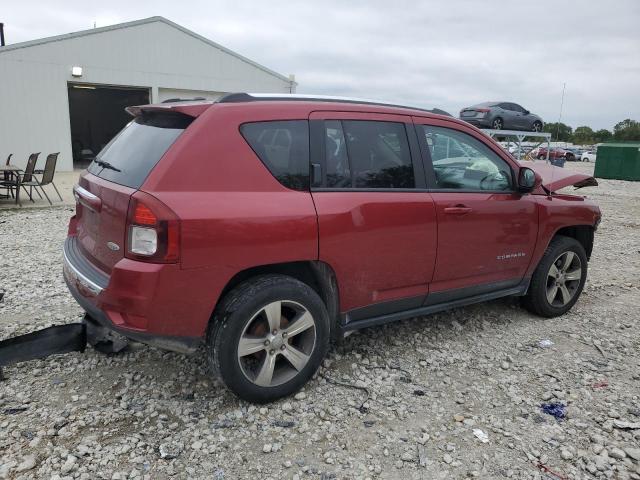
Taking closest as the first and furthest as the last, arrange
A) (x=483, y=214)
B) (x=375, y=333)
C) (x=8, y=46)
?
(x=483, y=214)
(x=375, y=333)
(x=8, y=46)

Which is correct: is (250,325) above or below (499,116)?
below

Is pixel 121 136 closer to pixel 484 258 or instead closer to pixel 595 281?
Answer: pixel 484 258

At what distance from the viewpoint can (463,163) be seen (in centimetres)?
382

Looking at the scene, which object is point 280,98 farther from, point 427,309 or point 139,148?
point 427,309

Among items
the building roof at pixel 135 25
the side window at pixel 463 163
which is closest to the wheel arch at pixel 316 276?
the side window at pixel 463 163

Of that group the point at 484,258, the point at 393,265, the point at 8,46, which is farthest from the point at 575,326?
the point at 8,46

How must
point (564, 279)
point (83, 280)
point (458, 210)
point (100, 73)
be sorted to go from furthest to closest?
1. point (100, 73)
2. point (564, 279)
3. point (458, 210)
4. point (83, 280)

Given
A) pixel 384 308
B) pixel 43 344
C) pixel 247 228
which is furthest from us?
pixel 384 308

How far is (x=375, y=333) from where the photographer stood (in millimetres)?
3980

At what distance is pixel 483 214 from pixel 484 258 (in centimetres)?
36

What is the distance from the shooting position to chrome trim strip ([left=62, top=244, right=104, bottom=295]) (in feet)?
8.79

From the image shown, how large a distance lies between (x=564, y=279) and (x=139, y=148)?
12.3ft

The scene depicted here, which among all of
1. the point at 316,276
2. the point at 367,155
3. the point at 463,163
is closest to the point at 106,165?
the point at 316,276

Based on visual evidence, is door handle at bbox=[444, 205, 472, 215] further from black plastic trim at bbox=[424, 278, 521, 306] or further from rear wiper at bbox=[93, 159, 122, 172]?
rear wiper at bbox=[93, 159, 122, 172]
